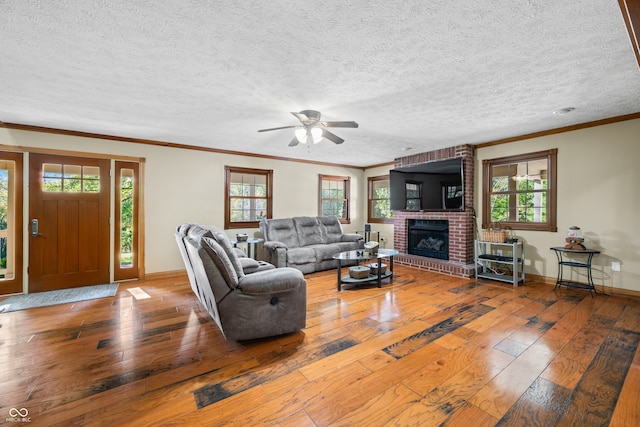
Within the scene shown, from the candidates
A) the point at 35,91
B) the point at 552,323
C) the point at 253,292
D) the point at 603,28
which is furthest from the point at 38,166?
the point at 552,323

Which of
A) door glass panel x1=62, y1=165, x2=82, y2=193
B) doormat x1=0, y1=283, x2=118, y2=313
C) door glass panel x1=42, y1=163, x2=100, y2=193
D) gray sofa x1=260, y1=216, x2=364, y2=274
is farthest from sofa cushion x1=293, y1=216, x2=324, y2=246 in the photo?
door glass panel x1=62, y1=165, x2=82, y2=193

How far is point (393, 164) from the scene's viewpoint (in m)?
7.09

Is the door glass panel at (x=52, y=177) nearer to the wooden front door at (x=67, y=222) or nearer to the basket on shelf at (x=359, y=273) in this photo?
the wooden front door at (x=67, y=222)

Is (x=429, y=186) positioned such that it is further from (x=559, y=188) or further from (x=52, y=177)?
(x=52, y=177)

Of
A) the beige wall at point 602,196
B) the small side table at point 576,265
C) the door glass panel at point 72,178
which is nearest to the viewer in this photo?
the beige wall at point 602,196

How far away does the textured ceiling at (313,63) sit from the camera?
1.78 m

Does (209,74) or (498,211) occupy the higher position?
(209,74)

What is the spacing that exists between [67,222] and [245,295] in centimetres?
377

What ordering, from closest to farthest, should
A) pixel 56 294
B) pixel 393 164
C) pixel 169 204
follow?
pixel 56 294 → pixel 169 204 → pixel 393 164

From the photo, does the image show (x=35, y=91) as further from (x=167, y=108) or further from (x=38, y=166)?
(x=38, y=166)

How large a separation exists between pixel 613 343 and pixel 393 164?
5244mm

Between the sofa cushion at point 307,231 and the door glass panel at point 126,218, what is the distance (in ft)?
9.95

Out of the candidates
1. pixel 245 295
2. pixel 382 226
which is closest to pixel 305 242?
pixel 382 226
